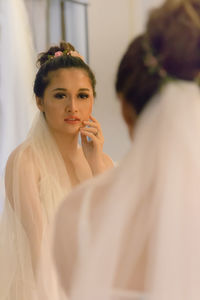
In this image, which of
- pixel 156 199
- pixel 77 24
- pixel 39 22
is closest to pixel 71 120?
pixel 156 199

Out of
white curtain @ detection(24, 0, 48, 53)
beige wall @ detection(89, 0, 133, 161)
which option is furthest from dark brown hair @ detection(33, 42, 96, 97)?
beige wall @ detection(89, 0, 133, 161)

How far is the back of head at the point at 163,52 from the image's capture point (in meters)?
0.71

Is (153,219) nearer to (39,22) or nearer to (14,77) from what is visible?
(14,77)

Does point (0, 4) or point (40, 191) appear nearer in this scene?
point (40, 191)

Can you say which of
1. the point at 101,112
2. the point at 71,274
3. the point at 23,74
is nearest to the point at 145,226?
the point at 71,274

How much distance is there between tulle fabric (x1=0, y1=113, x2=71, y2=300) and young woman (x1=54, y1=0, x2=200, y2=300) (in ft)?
2.04

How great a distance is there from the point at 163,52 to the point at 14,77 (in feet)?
5.09

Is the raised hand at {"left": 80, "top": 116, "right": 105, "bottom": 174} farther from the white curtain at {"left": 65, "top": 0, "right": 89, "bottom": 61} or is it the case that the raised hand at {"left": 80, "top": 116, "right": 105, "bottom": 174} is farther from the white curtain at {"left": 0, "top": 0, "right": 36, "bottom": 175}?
the white curtain at {"left": 65, "top": 0, "right": 89, "bottom": 61}

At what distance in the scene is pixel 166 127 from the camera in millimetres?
733

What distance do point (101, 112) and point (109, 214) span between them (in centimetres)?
225

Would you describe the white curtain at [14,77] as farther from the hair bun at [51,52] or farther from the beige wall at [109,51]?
the beige wall at [109,51]

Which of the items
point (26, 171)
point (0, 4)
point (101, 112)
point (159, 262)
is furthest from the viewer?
point (101, 112)

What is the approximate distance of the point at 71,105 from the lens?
1.44 meters

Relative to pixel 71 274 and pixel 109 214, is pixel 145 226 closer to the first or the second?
pixel 109 214
